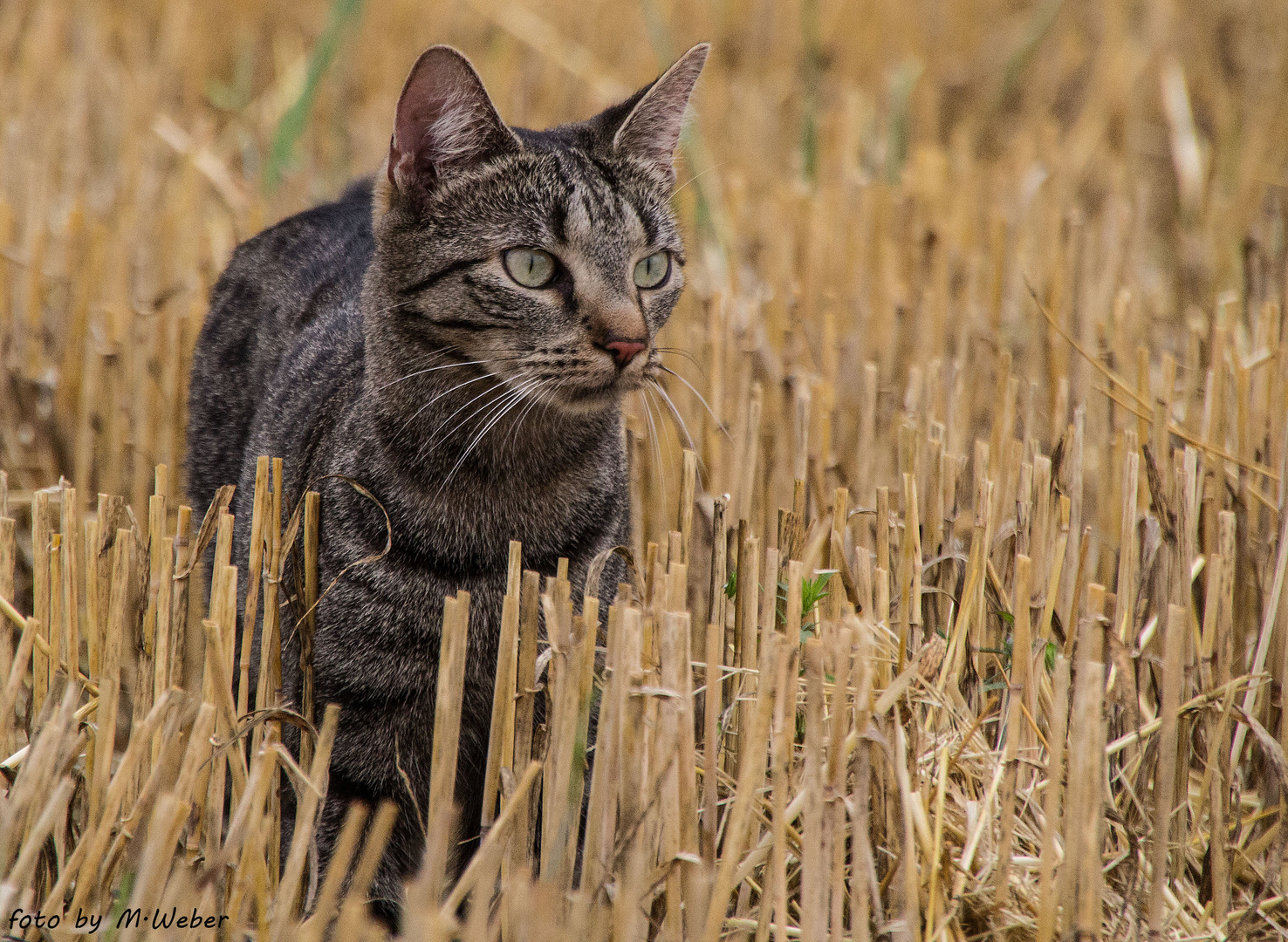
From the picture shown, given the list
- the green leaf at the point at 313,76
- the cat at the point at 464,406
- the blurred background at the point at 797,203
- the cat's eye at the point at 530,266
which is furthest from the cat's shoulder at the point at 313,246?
the green leaf at the point at 313,76

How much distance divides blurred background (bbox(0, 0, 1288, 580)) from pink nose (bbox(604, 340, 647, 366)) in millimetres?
253

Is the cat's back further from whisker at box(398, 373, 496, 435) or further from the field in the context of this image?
whisker at box(398, 373, 496, 435)

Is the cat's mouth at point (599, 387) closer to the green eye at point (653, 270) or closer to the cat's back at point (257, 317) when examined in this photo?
the green eye at point (653, 270)

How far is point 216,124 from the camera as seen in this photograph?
181 inches

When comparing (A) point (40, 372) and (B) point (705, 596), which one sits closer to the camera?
(B) point (705, 596)

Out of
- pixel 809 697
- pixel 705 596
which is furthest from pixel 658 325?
pixel 809 697

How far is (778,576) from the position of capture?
1966mm

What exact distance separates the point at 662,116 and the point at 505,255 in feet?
1.34

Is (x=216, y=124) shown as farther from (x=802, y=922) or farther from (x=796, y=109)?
(x=802, y=922)

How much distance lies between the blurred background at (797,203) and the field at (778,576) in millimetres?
19

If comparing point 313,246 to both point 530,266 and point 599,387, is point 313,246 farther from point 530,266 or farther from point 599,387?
point 599,387

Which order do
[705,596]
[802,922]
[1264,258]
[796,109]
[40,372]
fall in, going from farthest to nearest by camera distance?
[796,109] < [1264,258] < [40,372] < [705,596] < [802,922]

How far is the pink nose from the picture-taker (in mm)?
1832

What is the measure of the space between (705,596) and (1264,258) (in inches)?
76.1
